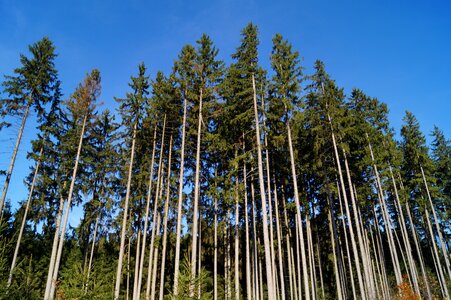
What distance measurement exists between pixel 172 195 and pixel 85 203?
26.7ft

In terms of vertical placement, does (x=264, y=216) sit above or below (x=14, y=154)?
below

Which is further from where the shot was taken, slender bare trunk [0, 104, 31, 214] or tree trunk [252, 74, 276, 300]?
slender bare trunk [0, 104, 31, 214]

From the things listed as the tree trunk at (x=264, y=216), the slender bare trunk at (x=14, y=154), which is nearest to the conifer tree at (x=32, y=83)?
the slender bare trunk at (x=14, y=154)

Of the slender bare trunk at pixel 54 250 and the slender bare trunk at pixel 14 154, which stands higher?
the slender bare trunk at pixel 14 154

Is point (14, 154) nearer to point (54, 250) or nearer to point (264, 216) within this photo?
point (54, 250)

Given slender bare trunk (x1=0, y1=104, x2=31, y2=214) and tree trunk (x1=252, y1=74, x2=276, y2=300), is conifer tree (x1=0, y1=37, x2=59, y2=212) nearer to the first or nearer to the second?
slender bare trunk (x1=0, y1=104, x2=31, y2=214)

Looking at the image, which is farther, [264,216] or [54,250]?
[54,250]

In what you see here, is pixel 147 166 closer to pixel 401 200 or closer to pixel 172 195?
pixel 172 195

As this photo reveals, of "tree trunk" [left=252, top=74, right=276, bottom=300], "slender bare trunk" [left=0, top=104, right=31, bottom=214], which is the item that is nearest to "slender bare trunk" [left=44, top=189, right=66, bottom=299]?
"slender bare trunk" [left=0, top=104, right=31, bottom=214]

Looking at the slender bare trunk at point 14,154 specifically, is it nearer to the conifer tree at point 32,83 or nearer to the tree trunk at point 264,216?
the conifer tree at point 32,83

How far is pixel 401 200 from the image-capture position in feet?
77.9

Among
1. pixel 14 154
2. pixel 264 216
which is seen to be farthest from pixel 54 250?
pixel 264 216

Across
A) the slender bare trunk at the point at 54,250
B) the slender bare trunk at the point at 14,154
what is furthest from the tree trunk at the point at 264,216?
the slender bare trunk at the point at 14,154

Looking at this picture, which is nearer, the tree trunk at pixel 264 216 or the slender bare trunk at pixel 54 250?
the tree trunk at pixel 264 216
